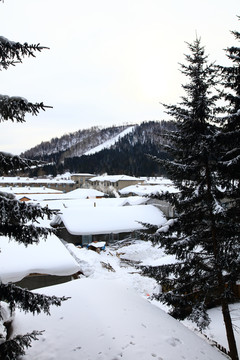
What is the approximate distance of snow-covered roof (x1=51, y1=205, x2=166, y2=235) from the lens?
95.9 feet

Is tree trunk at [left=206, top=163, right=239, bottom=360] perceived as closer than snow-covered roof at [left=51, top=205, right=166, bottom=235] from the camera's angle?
Yes

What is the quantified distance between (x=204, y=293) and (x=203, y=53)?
327 inches

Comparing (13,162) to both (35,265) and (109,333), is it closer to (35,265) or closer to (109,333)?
(109,333)

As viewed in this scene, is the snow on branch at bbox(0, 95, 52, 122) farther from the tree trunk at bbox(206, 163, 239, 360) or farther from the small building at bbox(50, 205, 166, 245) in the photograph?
the small building at bbox(50, 205, 166, 245)

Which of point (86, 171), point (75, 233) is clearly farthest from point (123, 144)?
point (75, 233)

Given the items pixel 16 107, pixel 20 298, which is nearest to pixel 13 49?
pixel 16 107

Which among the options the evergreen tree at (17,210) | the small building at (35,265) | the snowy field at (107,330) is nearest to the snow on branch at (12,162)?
the evergreen tree at (17,210)

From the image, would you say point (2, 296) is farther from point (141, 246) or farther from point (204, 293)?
point (141, 246)

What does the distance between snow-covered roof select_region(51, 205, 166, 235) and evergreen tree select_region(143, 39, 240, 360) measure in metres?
21.2

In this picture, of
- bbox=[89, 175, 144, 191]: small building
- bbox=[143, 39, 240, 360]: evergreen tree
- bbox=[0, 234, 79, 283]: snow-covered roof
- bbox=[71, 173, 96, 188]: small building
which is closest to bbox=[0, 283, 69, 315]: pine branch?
bbox=[143, 39, 240, 360]: evergreen tree

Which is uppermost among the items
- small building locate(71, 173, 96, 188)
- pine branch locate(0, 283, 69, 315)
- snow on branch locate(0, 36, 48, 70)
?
Answer: small building locate(71, 173, 96, 188)

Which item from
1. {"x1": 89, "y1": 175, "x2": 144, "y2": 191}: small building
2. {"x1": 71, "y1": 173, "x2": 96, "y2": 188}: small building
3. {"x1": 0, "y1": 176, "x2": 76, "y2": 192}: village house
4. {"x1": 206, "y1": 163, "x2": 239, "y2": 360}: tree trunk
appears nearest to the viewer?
{"x1": 206, "y1": 163, "x2": 239, "y2": 360}: tree trunk

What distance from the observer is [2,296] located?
3729 mm

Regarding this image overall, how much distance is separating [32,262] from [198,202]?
9.12 metres
